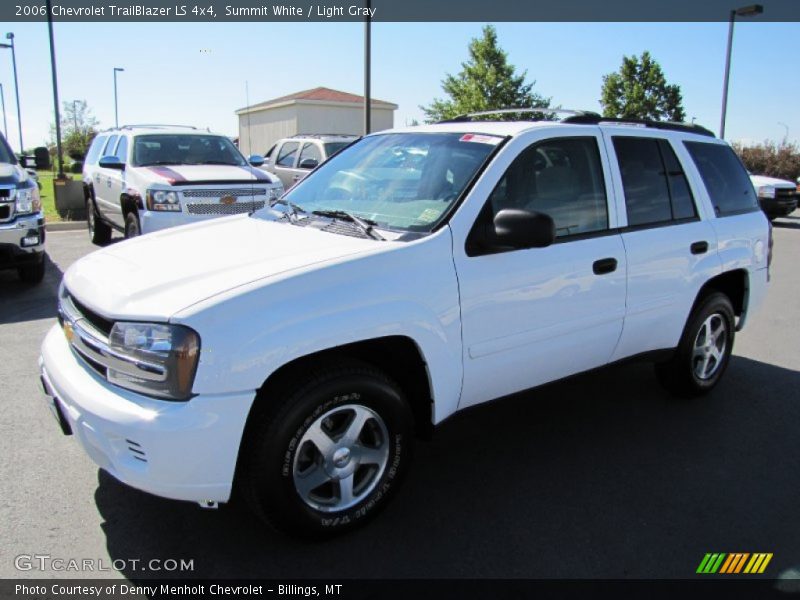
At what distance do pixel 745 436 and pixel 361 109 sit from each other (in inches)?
1596

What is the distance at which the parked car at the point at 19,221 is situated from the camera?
24.1 ft

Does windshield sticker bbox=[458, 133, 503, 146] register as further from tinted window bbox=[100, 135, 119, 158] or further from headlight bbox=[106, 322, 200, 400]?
tinted window bbox=[100, 135, 119, 158]

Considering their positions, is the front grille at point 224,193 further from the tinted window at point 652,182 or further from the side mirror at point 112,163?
the tinted window at point 652,182

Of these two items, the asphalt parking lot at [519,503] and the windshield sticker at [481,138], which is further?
the windshield sticker at [481,138]

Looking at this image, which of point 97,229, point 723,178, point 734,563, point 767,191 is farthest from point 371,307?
point 767,191

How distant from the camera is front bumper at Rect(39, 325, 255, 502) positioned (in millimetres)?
2443

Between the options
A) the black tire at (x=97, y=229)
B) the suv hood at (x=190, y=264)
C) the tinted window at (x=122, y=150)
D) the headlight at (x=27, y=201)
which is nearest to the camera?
the suv hood at (x=190, y=264)

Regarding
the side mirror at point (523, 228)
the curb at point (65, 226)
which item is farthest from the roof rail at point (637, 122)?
the curb at point (65, 226)

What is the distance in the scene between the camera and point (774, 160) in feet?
112

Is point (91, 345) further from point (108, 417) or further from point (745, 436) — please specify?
point (745, 436)

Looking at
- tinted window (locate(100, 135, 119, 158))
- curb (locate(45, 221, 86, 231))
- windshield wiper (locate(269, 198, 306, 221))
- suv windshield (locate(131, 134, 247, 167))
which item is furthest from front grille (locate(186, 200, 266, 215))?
curb (locate(45, 221, 86, 231))

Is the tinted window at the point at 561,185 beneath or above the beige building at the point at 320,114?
beneath

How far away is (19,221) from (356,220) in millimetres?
5798

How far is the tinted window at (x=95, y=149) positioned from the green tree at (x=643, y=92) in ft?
122
